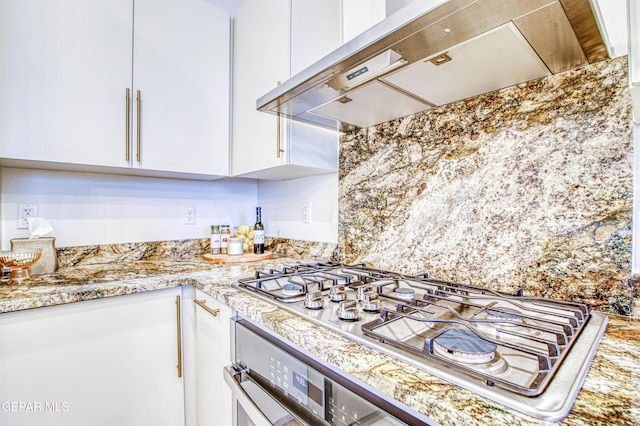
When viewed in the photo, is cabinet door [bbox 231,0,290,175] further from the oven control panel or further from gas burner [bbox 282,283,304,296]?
the oven control panel

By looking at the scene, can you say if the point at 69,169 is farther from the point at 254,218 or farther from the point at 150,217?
the point at 254,218

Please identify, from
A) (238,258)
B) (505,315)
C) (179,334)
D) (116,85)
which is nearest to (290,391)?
(505,315)

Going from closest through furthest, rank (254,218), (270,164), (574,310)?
(574,310) < (270,164) < (254,218)

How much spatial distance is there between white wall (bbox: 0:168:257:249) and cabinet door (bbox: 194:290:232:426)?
74 cm

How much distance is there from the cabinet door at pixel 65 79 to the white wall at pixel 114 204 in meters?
0.35

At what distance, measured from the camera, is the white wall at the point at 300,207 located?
5.04 ft

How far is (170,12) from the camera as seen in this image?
146 cm

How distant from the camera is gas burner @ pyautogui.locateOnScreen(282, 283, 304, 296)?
87cm

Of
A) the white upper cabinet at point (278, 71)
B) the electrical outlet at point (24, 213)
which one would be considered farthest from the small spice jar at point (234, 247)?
the electrical outlet at point (24, 213)

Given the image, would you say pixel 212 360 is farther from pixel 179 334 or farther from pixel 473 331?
pixel 473 331

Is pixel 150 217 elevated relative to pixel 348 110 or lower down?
lower down

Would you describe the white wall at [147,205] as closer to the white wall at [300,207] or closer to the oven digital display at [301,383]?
the white wall at [300,207]

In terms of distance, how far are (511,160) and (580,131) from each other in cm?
17

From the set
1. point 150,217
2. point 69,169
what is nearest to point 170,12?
point 69,169
